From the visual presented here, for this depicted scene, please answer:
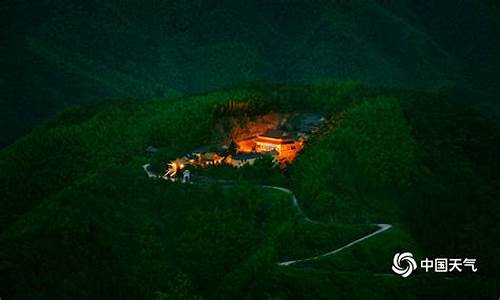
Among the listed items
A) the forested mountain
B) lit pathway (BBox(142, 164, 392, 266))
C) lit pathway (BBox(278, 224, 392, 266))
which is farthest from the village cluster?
the forested mountain

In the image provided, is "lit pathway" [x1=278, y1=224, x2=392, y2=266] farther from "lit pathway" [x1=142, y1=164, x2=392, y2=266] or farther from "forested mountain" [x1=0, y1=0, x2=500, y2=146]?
"forested mountain" [x1=0, y1=0, x2=500, y2=146]

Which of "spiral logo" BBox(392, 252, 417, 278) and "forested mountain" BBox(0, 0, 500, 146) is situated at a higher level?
"forested mountain" BBox(0, 0, 500, 146)

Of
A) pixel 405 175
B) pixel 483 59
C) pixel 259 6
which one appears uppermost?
pixel 259 6

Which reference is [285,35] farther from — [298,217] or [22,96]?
[298,217]

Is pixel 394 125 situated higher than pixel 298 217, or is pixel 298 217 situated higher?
pixel 394 125

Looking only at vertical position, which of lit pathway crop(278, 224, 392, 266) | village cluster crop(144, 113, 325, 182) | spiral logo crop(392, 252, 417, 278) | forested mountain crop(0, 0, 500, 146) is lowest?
spiral logo crop(392, 252, 417, 278)

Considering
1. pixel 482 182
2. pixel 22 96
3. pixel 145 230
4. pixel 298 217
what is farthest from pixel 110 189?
pixel 22 96
